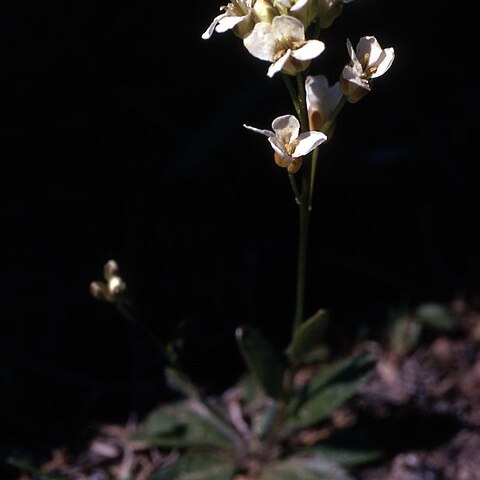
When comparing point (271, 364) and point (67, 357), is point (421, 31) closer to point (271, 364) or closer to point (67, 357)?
point (271, 364)

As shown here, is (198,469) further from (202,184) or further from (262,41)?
(262,41)

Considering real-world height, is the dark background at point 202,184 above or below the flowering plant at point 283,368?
above

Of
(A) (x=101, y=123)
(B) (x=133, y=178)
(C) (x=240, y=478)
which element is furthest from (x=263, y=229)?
(C) (x=240, y=478)

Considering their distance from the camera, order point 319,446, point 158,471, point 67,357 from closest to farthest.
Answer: point 158,471 < point 319,446 < point 67,357

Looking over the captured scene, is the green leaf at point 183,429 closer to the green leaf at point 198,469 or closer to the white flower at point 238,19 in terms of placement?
the green leaf at point 198,469

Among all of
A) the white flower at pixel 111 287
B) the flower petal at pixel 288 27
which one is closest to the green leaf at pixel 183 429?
the white flower at pixel 111 287

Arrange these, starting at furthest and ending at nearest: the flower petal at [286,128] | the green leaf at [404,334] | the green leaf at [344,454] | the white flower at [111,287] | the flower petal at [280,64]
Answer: the green leaf at [404,334], the green leaf at [344,454], the white flower at [111,287], the flower petal at [286,128], the flower petal at [280,64]

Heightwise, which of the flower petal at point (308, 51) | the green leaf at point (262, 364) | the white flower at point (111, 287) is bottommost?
the green leaf at point (262, 364)
